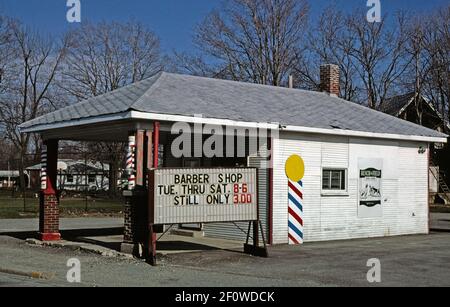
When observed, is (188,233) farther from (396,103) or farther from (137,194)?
(396,103)

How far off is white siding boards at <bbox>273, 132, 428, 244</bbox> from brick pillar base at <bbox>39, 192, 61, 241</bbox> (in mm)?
6358

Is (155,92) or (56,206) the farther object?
(56,206)

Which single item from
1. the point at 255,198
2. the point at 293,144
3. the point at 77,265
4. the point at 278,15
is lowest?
the point at 77,265

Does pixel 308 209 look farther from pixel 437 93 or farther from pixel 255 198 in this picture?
pixel 437 93

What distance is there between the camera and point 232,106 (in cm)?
1744

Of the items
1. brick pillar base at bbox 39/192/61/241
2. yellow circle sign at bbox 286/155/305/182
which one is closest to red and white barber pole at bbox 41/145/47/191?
brick pillar base at bbox 39/192/61/241

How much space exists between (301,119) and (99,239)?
22.3 ft

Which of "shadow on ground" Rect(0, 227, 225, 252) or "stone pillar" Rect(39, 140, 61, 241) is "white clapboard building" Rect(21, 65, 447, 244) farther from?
"shadow on ground" Rect(0, 227, 225, 252)

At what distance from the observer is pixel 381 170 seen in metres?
20.4

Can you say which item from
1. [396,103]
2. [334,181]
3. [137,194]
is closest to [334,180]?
[334,181]

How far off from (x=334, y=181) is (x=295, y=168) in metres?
1.88

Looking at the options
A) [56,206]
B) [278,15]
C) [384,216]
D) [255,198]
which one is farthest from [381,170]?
[278,15]

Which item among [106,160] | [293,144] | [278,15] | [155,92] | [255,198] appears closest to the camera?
[255,198]

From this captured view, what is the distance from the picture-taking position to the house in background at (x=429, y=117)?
44531 mm
